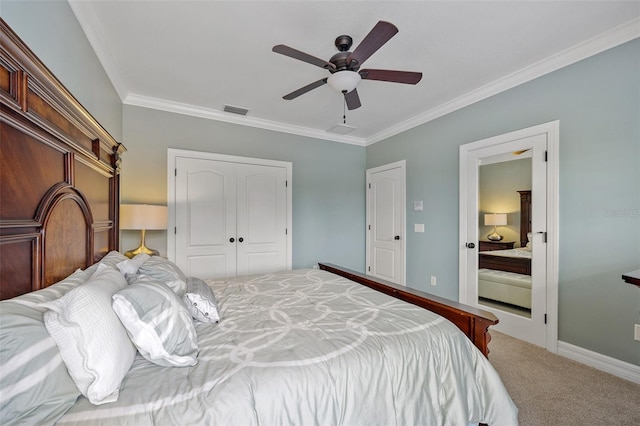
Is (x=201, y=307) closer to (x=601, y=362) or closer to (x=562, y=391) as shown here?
(x=562, y=391)

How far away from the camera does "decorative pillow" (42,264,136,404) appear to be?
2.88 feet

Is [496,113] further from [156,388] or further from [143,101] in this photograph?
[143,101]

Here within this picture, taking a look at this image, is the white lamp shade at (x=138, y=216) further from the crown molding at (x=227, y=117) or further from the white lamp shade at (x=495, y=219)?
the white lamp shade at (x=495, y=219)

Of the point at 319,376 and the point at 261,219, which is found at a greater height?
the point at 261,219

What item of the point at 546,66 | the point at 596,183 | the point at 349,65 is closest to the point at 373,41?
the point at 349,65

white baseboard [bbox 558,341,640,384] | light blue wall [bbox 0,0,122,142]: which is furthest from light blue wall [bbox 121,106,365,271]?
white baseboard [bbox 558,341,640,384]

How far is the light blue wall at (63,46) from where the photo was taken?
124cm

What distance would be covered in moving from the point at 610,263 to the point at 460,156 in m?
1.70

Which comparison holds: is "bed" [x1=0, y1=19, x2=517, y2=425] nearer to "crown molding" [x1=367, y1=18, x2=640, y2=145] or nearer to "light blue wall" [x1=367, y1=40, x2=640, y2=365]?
"light blue wall" [x1=367, y1=40, x2=640, y2=365]

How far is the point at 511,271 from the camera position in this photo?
2900 mm

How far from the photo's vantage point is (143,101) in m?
3.26

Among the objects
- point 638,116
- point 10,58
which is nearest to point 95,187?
point 10,58

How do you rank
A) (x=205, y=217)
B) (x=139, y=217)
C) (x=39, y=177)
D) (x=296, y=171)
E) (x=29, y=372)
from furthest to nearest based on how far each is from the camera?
(x=296, y=171) < (x=205, y=217) < (x=139, y=217) < (x=39, y=177) < (x=29, y=372)

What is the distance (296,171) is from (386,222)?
1.65 m
